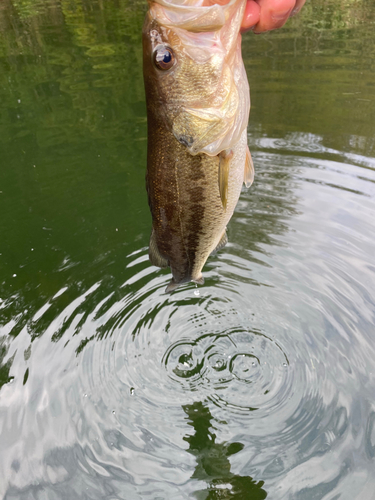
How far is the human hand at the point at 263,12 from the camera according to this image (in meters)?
1.70

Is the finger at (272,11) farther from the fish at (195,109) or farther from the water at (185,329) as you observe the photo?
the water at (185,329)

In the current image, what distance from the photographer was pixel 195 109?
1.72 m

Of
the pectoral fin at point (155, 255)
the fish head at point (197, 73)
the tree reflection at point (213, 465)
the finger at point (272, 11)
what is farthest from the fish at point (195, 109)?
Result: the tree reflection at point (213, 465)

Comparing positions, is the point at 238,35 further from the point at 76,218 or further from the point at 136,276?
the point at 76,218

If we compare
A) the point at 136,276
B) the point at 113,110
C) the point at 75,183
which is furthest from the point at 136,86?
the point at 136,276

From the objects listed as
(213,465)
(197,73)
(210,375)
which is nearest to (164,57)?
(197,73)

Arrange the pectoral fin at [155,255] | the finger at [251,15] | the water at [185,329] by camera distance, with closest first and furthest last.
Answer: the finger at [251,15]
the pectoral fin at [155,255]
the water at [185,329]

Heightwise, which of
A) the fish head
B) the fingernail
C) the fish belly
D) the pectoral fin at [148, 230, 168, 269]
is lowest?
the pectoral fin at [148, 230, 168, 269]

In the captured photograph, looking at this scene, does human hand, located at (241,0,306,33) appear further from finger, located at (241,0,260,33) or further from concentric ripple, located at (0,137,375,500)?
concentric ripple, located at (0,137,375,500)

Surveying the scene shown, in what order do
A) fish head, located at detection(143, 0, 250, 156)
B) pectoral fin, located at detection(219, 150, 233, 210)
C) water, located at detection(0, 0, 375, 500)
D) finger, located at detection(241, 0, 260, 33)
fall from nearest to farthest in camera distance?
fish head, located at detection(143, 0, 250, 156)
finger, located at detection(241, 0, 260, 33)
pectoral fin, located at detection(219, 150, 233, 210)
water, located at detection(0, 0, 375, 500)

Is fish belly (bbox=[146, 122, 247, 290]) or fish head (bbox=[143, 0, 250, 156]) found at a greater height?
fish head (bbox=[143, 0, 250, 156])

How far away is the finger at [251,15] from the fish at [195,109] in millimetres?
59

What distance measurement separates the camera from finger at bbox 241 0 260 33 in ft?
5.57

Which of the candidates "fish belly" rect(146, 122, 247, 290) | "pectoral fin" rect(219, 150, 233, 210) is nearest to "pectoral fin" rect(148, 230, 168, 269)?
"fish belly" rect(146, 122, 247, 290)
